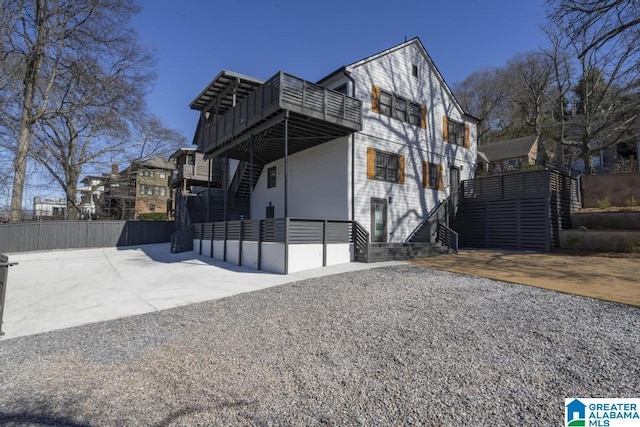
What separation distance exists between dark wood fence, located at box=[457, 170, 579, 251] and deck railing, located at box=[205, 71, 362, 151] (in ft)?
27.5

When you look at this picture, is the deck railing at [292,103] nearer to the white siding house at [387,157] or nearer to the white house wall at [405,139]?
the white siding house at [387,157]

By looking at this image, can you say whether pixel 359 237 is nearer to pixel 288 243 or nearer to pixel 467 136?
pixel 288 243

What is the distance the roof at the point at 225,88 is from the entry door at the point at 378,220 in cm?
819

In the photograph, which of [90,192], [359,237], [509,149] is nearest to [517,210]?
[359,237]

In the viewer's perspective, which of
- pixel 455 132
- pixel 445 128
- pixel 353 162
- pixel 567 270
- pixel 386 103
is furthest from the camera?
pixel 455 132

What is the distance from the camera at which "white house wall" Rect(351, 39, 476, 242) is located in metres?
13.9

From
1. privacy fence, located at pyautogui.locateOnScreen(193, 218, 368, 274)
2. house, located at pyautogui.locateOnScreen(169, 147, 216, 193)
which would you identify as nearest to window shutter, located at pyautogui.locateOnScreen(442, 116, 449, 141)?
privacy fence, located at pyautogui.locateOnScreen(193, 218, 368, 274)

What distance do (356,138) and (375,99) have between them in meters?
2.41

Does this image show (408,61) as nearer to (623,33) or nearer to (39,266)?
(623,33)

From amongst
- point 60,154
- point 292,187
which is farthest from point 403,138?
point 60,154

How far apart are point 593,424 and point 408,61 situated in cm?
1645

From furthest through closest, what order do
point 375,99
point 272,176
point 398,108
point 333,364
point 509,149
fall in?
point 509,149
point 272,176
point 398,108
point 375,99
point 333,364

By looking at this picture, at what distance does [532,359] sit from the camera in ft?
12.6

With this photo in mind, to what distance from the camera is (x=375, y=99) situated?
14.5 m
